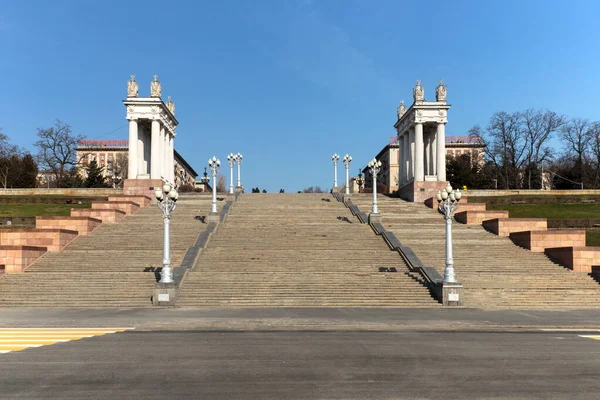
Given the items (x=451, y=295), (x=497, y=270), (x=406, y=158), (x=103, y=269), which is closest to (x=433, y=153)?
(x=406, y=158)

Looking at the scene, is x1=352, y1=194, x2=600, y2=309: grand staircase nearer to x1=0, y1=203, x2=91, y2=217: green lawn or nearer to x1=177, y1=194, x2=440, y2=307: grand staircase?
x1=177, y1=194, x2=440, y2=307: grand staircase

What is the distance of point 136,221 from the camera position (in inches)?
1387

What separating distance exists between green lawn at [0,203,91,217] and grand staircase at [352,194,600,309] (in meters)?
27.3

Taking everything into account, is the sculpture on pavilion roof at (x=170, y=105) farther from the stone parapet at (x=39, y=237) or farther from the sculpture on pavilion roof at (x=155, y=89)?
the stone parapet at (x=39, y=237)

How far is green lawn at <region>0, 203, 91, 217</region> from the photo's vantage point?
3838cm

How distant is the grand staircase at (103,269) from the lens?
19719 mm

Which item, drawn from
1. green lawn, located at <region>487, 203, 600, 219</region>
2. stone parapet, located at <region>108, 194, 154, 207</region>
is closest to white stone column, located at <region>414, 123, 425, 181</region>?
green lawn, located at <region>487, 203, 600, 219</region>

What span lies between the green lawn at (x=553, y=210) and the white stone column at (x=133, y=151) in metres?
34.4

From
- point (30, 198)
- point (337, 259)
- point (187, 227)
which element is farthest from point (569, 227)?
point (30, 198)

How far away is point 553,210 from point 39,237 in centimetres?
3839

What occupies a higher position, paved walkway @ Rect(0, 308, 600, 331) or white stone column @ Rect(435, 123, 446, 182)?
white stone column @ Rect(435, 123, 446, 182)

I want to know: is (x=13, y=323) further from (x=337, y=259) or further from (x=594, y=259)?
(x=594, y=259)

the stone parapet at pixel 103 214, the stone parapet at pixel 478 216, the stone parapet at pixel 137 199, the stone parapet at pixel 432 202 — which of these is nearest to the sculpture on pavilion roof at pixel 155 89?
the stone parapet at pixel 137 199

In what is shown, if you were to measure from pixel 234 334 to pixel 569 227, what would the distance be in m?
29.0
